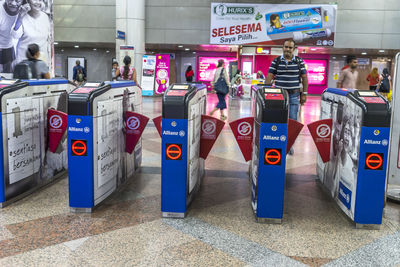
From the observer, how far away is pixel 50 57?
8828 mm

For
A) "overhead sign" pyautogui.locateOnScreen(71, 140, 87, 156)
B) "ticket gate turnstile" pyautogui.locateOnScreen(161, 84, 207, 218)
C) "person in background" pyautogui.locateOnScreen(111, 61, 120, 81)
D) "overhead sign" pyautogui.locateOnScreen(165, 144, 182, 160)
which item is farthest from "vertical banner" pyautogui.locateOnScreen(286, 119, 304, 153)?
"person in background" pyautogui.locateOnScreen(111, 61, 120, 81)

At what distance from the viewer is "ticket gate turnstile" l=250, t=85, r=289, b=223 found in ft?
11.1

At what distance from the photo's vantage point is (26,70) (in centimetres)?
582

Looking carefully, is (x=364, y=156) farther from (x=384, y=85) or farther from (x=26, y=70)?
(x=384, y=85)

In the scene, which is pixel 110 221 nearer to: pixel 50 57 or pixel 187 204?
pixel 187 204

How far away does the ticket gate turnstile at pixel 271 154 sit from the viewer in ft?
11.1

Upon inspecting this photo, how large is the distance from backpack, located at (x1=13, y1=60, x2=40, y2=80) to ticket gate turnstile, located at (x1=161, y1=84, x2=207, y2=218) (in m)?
3.11

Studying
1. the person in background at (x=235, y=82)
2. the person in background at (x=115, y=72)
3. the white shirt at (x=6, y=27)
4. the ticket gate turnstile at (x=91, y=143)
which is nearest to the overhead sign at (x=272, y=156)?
the ticket gate turnstile at (x=91, y=143)

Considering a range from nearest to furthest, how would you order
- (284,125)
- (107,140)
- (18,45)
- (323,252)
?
(323,252) → (284,125) → (107,140) → (18,45)

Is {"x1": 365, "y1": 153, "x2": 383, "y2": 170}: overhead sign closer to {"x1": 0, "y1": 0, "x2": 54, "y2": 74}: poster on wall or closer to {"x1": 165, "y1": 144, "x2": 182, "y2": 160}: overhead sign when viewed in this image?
{"x1": 165, "y1": 144, "x2": 182, "y2": 160}: overhead sign

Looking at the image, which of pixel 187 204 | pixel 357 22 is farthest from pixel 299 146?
pixel 357 22

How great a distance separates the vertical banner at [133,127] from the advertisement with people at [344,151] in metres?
2.05

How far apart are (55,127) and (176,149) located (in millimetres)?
1726

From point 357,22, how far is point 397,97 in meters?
15.9
